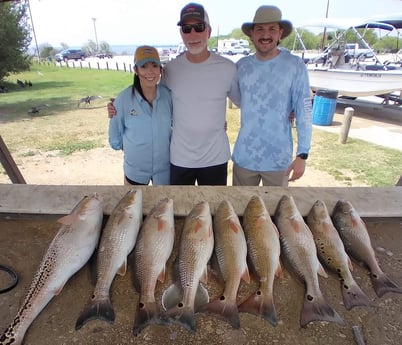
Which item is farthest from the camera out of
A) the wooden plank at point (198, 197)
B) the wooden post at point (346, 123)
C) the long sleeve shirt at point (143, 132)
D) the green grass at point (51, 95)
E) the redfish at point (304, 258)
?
the green grass at point (51, 95)

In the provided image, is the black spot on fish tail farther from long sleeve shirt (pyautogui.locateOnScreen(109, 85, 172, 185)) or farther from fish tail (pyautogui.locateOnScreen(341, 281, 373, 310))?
long sleeve shirt (pyautogui.locateOnScreen(109, 85, 172, 185))

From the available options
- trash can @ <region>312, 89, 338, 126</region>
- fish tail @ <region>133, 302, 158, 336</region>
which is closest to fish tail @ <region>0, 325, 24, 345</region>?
fish tail @ <region>133, 302, 158, 336</region>

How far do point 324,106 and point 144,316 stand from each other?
10.4 meters

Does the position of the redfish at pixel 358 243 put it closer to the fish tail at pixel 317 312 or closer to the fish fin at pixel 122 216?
the fish tail at pixel 317 312

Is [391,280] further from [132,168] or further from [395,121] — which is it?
[395,121]

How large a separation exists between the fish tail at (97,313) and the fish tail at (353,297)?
1050 mm

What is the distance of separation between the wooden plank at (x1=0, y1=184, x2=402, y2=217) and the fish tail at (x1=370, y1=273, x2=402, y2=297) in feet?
1.90

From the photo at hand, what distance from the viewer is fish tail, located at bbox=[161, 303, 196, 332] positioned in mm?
1341

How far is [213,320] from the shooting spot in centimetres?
142

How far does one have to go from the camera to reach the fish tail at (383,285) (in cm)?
153

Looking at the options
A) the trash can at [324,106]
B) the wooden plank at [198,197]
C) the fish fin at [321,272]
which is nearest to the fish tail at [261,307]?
the fish fin at [321,272]

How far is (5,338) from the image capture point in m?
1.30

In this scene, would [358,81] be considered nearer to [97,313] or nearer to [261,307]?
[261,307]

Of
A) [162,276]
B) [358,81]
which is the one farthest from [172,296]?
[358,81]
